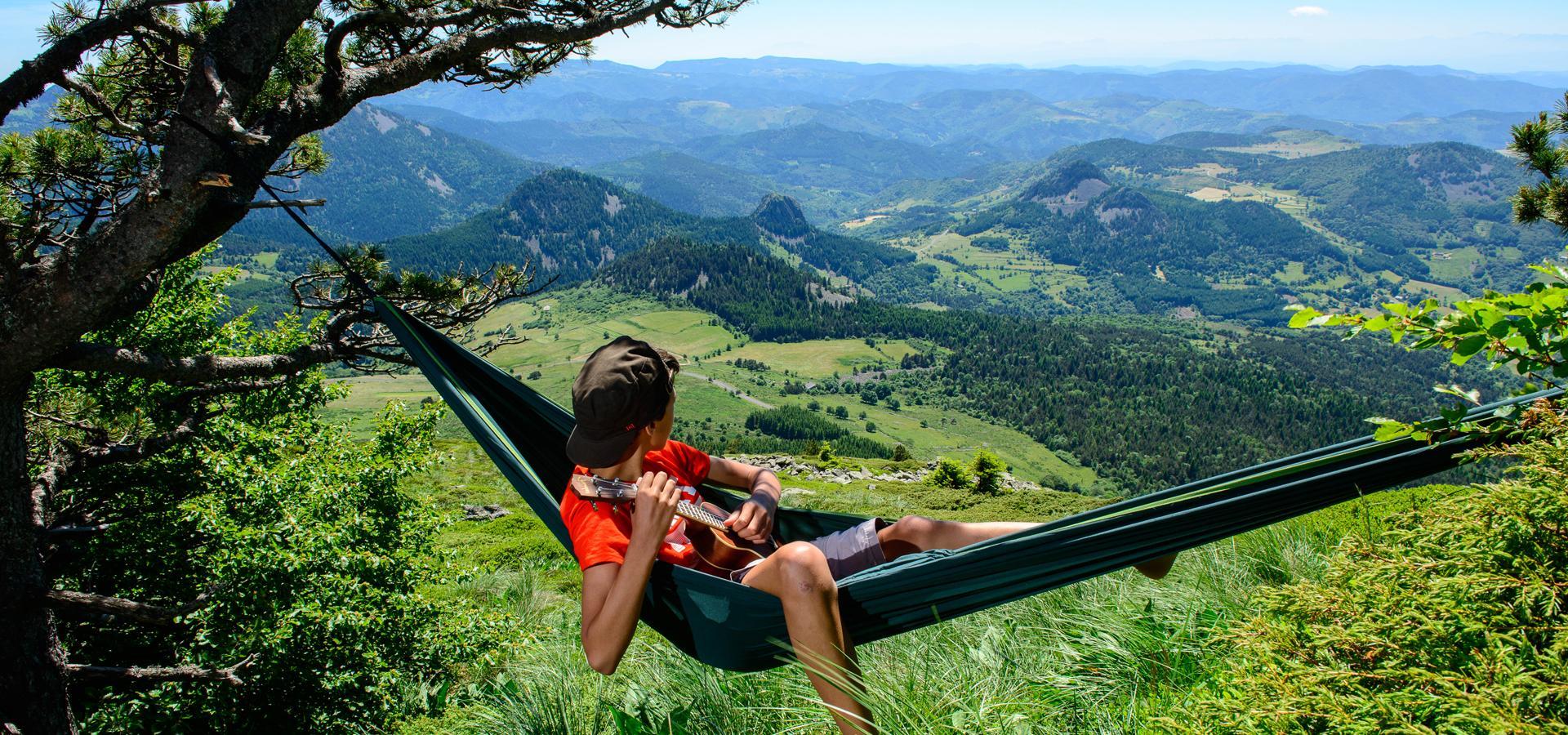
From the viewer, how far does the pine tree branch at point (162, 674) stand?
4070mm

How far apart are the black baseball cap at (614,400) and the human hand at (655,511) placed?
295 mm

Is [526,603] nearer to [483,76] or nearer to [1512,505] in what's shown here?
[483,76]

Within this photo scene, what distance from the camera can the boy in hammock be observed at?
7.37 feet

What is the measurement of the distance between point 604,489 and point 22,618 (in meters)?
3.26

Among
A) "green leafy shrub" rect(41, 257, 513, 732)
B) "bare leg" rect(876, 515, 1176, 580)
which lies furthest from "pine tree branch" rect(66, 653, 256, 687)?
"bare leg" rect(876, 515, 1176, 580)

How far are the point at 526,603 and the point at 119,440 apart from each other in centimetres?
298

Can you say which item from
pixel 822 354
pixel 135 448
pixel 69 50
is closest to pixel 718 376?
pixel 822 354

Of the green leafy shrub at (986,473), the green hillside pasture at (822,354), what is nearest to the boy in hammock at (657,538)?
the green leafy shrub at (986,473)

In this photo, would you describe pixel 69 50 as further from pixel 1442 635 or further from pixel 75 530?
pixel 1442 635

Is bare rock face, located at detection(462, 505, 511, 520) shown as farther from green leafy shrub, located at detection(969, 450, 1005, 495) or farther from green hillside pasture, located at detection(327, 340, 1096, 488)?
green hillside pasture, located at detection(327, 340, 1096, 488)

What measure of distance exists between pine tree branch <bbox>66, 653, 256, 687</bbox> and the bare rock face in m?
20.7

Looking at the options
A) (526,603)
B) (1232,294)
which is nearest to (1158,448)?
(526,603)

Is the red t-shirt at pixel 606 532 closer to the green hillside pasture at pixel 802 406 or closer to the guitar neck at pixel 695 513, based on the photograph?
the guitar neck at pixel 695 513

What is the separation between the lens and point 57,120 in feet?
15.3
